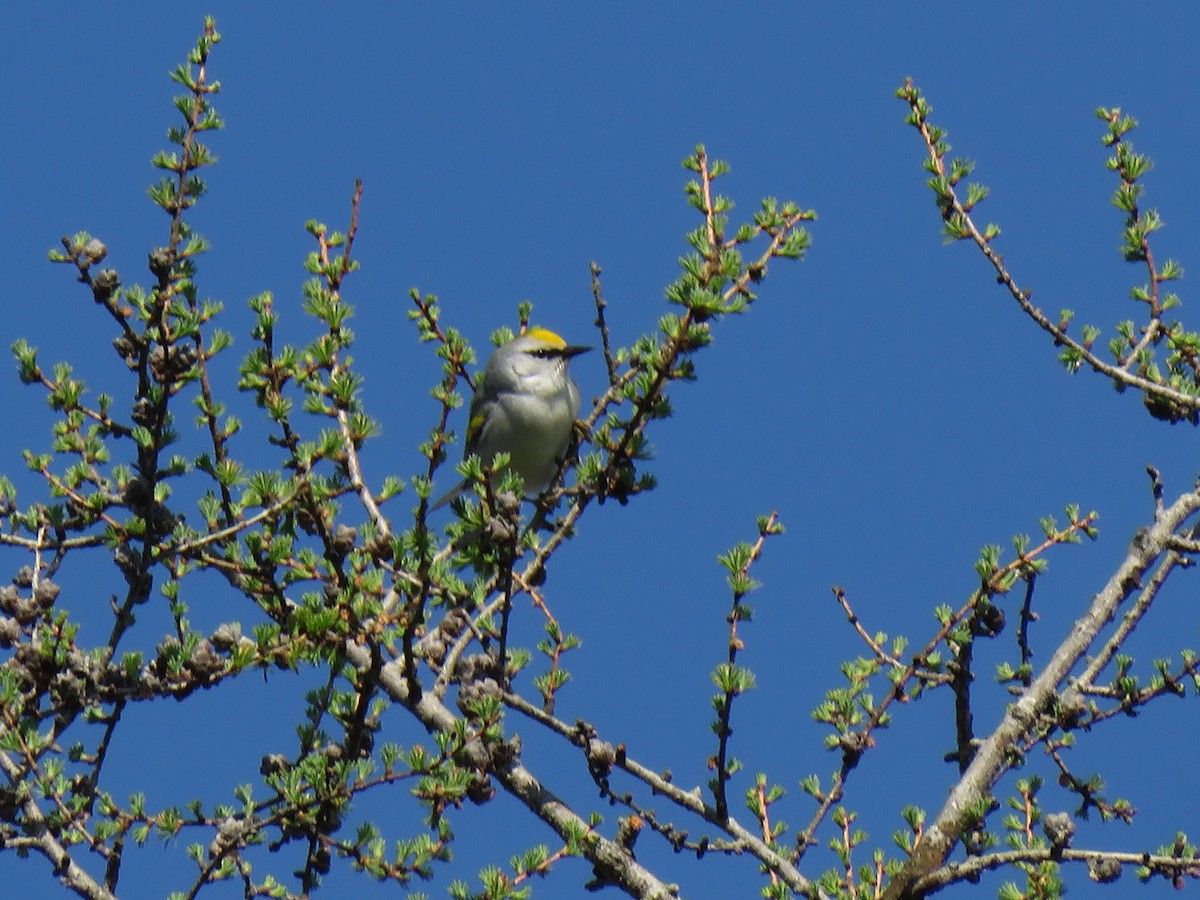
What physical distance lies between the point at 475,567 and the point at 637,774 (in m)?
0.86

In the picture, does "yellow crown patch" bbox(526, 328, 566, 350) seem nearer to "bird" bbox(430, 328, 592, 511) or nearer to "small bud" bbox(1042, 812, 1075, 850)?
"bird" bbox(430, 328, 592, 511)

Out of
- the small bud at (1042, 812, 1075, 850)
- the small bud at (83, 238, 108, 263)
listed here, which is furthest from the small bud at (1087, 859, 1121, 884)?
the small bud at (83, 238, 108, 263)

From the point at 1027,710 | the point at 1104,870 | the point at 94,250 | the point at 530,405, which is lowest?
the point at 1104,870

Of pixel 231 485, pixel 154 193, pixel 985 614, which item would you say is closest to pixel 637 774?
pixel 985 614

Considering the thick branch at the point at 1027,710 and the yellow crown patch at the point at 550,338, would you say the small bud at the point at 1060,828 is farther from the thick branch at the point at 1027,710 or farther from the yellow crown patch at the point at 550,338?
the yellow crown patch at the point at 550,338

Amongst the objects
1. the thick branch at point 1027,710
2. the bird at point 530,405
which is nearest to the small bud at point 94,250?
the thick branch at point 1027,710

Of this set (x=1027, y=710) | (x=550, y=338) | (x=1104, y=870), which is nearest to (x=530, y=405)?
(x=550, y=338)

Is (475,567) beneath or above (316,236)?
beneath

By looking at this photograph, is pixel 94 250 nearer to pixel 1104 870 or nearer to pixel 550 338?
pixel 1104 870

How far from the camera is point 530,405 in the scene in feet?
25.8

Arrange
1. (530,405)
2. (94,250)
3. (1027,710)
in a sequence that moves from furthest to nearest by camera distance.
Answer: (530,405) < (1027,710) < (94,250)

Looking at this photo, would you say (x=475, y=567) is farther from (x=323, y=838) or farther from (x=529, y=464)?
(x=529, y=464)

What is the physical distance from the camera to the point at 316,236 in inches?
212

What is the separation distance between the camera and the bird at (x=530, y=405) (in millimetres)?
7848
